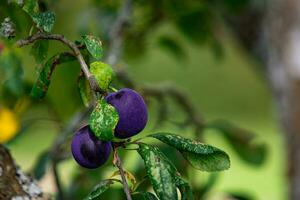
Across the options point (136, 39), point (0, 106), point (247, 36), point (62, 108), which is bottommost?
point (0, 106)

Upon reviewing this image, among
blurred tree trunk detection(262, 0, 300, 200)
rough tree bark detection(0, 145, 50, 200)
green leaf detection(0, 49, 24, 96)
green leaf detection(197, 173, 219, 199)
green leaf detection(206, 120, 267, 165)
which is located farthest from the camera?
blurred tree trunk detection(262, 0, 300, 200)

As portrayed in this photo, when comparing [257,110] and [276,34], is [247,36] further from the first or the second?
[257,110]

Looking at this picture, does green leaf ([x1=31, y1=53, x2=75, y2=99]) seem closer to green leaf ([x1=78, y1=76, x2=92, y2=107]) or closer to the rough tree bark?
green leaf ([x1=78, y1=76, x2=92, y2=107])

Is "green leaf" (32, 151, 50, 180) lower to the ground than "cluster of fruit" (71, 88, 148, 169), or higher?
higher

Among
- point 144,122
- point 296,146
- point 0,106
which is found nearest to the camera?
point 144,122

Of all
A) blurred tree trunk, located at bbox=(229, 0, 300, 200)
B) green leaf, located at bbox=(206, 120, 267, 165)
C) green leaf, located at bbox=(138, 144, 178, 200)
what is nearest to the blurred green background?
blurred tree trunk, located at bbox=(229, 0, 300, 200)

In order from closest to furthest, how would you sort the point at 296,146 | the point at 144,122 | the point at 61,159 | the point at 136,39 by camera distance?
the point at 144,122
the point at 61,159
the point at 136,39
the point at 296,146

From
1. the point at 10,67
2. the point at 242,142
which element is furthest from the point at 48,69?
the point at 242,142

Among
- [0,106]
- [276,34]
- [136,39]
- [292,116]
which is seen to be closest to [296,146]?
[292,116]
